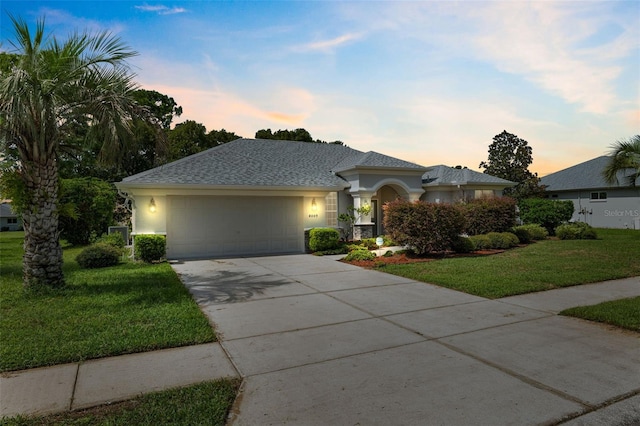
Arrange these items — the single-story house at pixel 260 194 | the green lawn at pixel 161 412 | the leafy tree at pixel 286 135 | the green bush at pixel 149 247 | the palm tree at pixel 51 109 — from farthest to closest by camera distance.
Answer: the leafy tree at pixel 286 135
the single-story house at pixel 260 194
the green bush at pixel 149 247
the palm tree at pixel 51 109
the green lawn at pixel 161 412

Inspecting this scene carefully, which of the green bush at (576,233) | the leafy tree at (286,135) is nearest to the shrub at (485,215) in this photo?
the green bush at (576,233)

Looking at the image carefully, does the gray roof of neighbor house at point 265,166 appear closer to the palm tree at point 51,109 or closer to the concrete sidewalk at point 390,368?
the palm tree at point 51,109

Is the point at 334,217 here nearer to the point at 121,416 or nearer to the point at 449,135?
the point at 449,135

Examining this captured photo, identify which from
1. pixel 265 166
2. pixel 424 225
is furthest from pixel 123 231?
pixel 424 225

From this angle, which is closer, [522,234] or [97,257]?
[97,257]

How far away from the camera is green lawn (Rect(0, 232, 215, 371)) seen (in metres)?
4.85

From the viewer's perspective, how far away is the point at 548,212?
65.2 ft

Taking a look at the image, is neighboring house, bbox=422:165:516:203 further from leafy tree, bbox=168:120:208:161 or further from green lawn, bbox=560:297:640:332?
leafy tree, bbox=168:120:208:161

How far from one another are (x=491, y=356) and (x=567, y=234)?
661 inches

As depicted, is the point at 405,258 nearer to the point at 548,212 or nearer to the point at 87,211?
the point at 548,212

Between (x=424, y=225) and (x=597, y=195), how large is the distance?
73.8 feet

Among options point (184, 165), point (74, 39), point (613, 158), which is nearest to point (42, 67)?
point (74, 39)

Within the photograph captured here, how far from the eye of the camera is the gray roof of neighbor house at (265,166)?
570 inches

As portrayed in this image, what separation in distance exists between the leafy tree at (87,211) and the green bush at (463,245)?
59.1 feet
